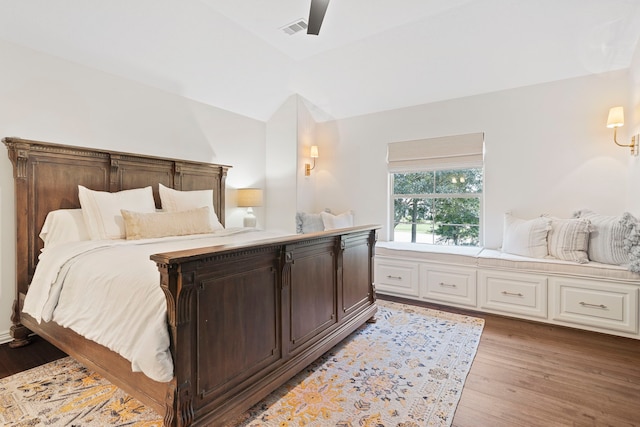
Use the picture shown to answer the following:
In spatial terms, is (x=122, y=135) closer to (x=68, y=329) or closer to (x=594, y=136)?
(x=68, y=329)

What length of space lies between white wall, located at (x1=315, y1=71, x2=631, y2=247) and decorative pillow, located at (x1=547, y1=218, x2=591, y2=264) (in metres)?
0.42

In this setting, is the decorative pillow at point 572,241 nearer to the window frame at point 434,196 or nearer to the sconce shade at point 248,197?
the window frame at point 434,196

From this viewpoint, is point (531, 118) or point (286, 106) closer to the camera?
point (531, 118)

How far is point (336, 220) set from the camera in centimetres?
440

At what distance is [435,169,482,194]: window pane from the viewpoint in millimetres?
3955

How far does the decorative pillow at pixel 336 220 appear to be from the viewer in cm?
439

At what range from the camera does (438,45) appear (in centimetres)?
329

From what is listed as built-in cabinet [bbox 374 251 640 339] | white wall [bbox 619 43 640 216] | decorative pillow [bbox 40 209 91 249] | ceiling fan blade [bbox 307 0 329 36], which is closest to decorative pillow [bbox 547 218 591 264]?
built-in cabinet [bbox 374 251 640 339]

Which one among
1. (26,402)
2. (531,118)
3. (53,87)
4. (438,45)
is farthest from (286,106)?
(26,402)

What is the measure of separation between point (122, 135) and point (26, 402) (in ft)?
7.66

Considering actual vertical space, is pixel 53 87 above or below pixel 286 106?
below

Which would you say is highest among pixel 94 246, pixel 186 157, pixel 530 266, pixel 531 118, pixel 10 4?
pixel 10 4

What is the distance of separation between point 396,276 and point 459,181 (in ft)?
4.88

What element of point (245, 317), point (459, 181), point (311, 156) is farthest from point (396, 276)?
point (245, 317)
